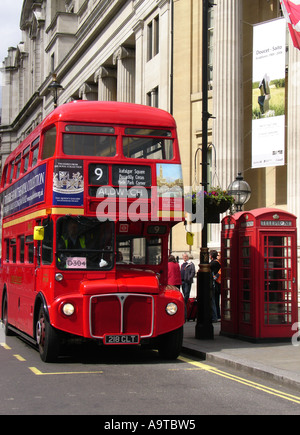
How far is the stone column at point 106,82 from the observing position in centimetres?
4572

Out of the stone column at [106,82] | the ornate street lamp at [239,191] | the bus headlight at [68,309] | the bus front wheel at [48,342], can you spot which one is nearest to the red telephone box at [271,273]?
the bus headlight at [68,309]

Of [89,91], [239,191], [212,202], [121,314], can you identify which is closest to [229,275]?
[212,202]

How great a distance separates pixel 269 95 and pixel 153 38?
13.5 meters

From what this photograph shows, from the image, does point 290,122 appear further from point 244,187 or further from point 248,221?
point 248,221

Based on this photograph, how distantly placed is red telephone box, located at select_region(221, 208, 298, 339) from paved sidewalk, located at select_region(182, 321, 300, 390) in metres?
0.38

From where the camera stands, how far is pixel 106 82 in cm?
4625

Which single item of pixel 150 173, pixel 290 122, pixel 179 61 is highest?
pixel 179 61

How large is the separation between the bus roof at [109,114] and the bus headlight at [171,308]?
318cm

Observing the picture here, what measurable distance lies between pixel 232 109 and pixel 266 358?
54.2ft

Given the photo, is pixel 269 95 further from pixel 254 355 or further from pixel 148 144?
pixel 254 355

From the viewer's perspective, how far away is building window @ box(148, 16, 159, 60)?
114 feet

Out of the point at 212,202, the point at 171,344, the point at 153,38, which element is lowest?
the point at 171,344
